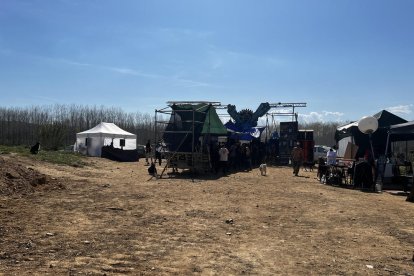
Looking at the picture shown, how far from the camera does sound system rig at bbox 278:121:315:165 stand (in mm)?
32044

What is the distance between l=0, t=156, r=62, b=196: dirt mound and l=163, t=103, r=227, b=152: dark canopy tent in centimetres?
833

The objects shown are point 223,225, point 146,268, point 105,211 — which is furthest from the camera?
point 105,211

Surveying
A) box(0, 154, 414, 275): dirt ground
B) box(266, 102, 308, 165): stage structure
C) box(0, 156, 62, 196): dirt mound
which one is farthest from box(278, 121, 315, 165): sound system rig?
box(0, 156, 62, 196): dirt mound

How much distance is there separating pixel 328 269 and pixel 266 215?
423 cm

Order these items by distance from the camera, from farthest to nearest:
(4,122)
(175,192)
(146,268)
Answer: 1. (4,122)
2. (175,192)
3. (146,268)

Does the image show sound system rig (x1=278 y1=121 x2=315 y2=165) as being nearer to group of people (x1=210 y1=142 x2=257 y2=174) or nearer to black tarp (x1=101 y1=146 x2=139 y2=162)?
group of people (x1=210 y1=142 x2=257 y2=174)

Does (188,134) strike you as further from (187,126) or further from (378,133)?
(378,133)

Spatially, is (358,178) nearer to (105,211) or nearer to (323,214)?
(323,214)

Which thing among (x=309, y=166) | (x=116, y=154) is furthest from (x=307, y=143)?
(x=116, y=154)

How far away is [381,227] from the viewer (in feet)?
29.3

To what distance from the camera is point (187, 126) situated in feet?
71.6

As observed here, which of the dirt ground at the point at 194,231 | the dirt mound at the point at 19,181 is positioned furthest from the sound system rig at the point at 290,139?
the dirt mound at the point at 19,181

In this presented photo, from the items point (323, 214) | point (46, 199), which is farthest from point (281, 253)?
point (46, 199)

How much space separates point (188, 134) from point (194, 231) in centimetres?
→ 1367
